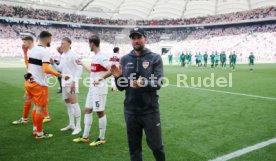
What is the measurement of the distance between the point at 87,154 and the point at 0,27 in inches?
2158

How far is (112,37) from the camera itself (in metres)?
65.5

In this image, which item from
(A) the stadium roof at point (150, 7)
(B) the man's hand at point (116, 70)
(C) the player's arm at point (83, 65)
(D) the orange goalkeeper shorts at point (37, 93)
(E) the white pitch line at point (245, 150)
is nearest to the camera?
(B) the man's hand at point (116, 70)

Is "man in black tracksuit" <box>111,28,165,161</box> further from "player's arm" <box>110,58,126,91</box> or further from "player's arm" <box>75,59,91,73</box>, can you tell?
"player's arm" <box>75,59,91,73</box>

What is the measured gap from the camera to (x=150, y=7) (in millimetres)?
73688

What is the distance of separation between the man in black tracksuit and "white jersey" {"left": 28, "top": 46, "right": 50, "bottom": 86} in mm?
2776

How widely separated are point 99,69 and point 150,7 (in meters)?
71.6

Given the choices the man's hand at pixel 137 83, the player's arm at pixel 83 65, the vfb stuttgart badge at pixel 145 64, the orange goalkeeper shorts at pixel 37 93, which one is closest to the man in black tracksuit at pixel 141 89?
the vfb stuttgart badge at pixel 145 64

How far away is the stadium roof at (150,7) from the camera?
65.9m

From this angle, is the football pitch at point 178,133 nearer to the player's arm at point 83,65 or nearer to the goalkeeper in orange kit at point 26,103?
the goalkeeper in orange kit at point 26,103

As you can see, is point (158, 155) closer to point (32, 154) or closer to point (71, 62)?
point (32, 154)

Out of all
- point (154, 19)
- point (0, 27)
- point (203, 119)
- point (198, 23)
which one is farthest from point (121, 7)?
point (203, 119)

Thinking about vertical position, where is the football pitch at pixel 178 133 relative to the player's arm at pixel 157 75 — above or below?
below

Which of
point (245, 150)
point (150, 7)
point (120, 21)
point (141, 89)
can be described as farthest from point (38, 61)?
point (150, 7)

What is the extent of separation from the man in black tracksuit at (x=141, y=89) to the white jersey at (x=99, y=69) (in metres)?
1.76
